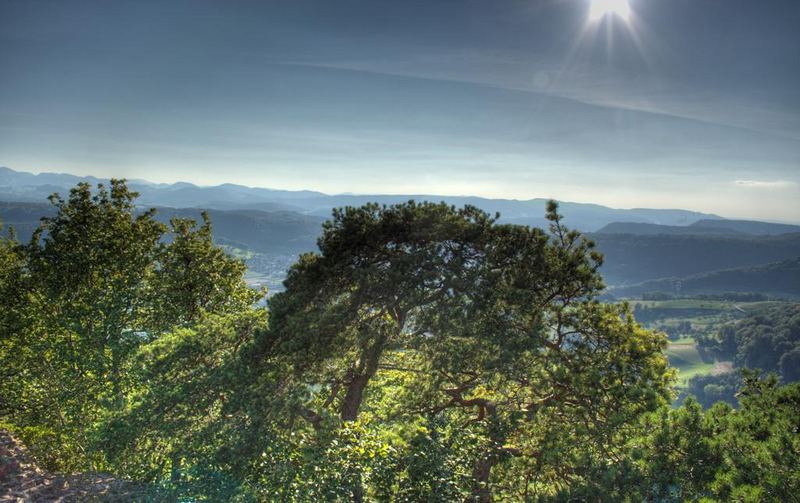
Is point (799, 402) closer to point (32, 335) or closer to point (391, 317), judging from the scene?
point (391, 317)

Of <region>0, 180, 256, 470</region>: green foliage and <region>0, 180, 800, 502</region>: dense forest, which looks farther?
<region>0, 180, 256, 470</region>: green foliage

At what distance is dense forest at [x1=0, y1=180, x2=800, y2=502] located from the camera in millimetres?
9883

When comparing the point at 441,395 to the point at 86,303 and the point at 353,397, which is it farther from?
the point at 86,303

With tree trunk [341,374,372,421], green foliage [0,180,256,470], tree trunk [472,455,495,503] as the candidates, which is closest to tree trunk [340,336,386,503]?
tree trunk [341,374,372,421]

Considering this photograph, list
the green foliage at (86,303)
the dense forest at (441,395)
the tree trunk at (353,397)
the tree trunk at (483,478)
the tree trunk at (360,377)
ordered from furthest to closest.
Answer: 1. the green foliage at (86,303)
2. the tree trunk at (353,397)
3. the tree trunk at (360,377)
4. the tree trunk at (483,478)
5. the dense forest at (441,395)

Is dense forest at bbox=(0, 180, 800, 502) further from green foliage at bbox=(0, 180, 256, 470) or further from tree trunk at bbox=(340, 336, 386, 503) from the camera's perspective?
green foliage at bbox=(0, 180, 256, 470)

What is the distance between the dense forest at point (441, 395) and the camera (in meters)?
9.88

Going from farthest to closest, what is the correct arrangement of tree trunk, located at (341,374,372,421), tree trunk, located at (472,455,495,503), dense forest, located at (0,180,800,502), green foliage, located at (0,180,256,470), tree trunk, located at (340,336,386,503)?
green foliage, located at (0,180,256,470), tree trunk, located at (341,374,372,421), tree trunk, located at (340,336,386,503), tree trunk, located at (472,455,495,503), dense forest, located at (0,180,800,502)

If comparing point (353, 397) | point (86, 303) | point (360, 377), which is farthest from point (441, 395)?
point (86, 303)

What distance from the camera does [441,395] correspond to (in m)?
15.0

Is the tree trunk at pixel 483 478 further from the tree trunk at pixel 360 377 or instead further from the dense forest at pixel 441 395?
the tree trunk at pixel 360 377

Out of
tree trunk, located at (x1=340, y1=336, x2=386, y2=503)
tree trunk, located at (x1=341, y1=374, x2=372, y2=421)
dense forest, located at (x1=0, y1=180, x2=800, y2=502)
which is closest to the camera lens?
dense forest, located at (x1=0, y1=180, x2=800, y2=502)

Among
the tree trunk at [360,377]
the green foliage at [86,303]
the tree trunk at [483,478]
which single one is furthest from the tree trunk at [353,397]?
the green foliage at [86,303]

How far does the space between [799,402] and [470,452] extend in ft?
26.0
